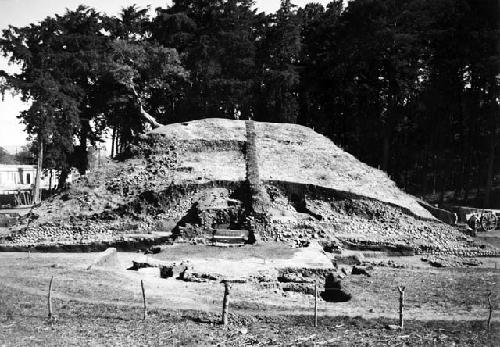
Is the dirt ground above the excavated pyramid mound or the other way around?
the other way around

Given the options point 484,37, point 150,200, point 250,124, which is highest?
point 484,37

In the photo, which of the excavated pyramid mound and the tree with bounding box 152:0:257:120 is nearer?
the excavated pyramid mound

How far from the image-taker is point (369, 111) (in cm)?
5097

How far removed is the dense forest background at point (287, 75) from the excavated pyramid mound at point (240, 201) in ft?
34.3

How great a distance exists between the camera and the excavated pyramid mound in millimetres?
26719

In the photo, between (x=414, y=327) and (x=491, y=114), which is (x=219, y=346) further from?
(x=491, y=114)

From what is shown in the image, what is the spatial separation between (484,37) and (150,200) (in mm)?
28056

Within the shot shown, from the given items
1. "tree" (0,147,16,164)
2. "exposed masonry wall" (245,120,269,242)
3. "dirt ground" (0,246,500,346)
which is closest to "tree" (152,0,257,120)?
"exposed masonry wall" (245,120,269,242)

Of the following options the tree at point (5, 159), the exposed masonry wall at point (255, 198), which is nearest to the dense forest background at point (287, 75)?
the exposed masonry wall at point (255, 198)

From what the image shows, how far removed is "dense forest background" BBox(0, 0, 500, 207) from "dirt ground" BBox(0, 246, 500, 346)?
2450cm

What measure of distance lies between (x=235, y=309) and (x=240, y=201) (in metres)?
15.2

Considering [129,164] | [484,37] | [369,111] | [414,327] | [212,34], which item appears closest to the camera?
[414,327]

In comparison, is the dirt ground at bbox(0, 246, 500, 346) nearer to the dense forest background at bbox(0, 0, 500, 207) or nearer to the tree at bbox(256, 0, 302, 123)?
the dense forest background at bbox(0, 0, 500, 207)

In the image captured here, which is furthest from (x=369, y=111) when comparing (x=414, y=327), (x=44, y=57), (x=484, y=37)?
(x=414, y=327)
